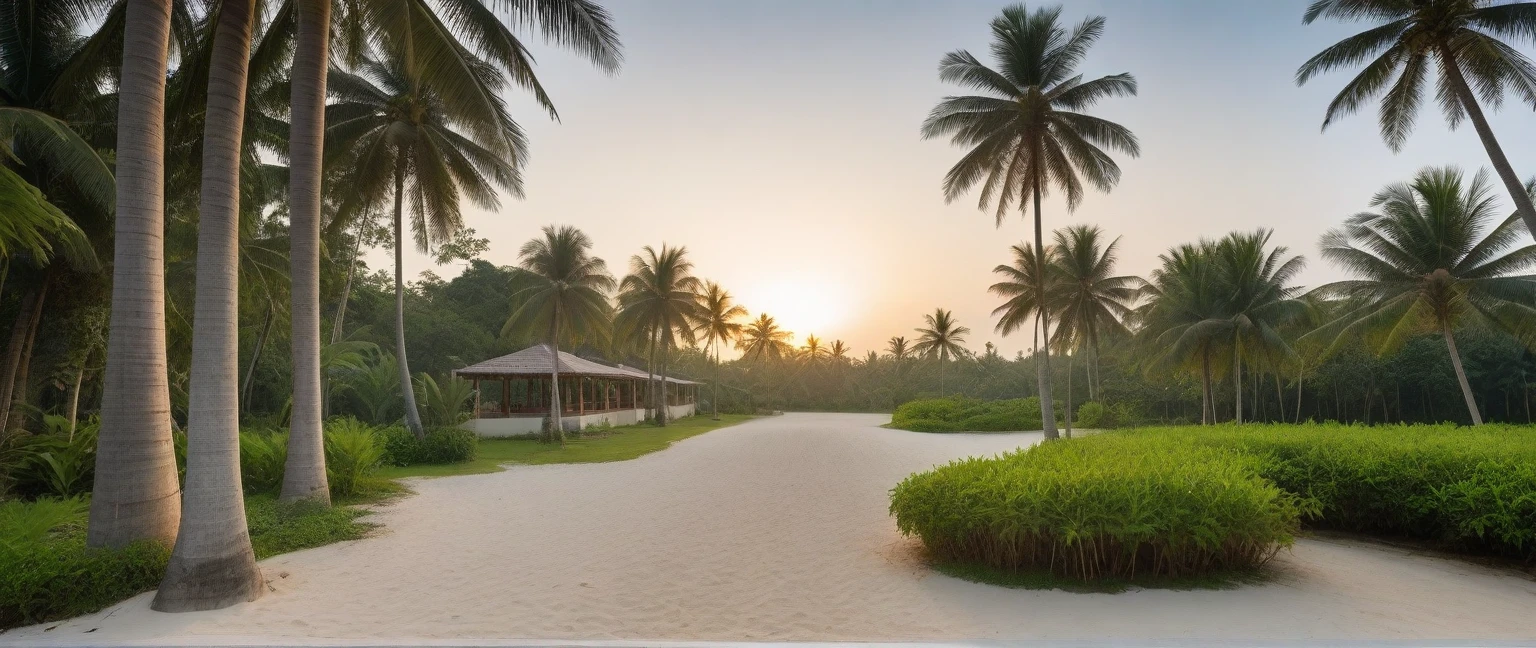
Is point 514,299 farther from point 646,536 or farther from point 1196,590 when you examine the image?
point 1196,590

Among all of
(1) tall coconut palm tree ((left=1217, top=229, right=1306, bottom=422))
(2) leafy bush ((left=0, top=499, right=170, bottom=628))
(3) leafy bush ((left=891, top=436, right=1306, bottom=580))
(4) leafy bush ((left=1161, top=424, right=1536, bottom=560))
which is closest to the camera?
(2) leafy bush ((left=0, top=499, right=170, bottom=628))

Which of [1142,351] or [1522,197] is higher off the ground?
[1522,197]

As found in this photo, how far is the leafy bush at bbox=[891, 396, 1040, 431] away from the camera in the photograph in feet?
103

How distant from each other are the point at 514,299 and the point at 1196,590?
24.1m

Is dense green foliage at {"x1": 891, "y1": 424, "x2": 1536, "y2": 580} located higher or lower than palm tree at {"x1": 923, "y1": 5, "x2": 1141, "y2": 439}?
lower

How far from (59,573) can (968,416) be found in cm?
3189

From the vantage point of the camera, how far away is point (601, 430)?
2739 centimetres

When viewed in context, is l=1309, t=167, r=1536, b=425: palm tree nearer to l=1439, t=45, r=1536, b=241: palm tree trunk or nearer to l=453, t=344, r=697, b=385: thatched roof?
l=1439, t=45, r=1536, b=241: palm tree trunk

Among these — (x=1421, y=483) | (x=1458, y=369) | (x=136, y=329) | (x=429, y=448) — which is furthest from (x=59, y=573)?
(x=1458, y=369)

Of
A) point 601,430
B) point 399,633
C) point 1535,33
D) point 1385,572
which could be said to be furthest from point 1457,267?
point 601,430

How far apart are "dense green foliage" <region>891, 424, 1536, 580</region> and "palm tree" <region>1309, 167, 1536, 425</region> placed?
1341 cm

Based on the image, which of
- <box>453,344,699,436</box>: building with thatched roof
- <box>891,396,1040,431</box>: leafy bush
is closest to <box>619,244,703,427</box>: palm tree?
<box>453,344,699,436</box>: building with thatched roof

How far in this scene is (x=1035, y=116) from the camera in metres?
18.1

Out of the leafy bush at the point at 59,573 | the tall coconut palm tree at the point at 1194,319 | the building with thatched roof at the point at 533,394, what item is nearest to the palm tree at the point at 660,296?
the building with thatched roof at the point at 533,394
